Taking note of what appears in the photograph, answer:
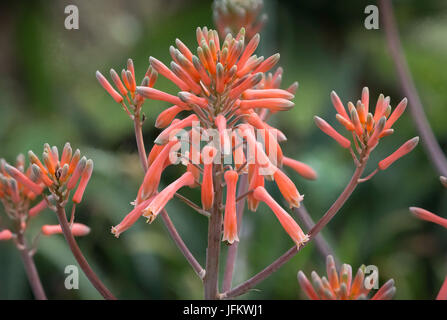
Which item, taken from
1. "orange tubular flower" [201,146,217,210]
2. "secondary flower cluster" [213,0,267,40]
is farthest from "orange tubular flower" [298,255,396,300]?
"secondary flower cluster" [213,0,267,40]

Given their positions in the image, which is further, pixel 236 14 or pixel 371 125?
pixel 236 14

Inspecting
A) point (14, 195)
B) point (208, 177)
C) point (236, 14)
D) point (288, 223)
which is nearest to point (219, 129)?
point (208, 177)

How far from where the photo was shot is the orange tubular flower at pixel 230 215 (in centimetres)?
83

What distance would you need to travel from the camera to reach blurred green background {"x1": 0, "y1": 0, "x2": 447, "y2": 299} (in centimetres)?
197

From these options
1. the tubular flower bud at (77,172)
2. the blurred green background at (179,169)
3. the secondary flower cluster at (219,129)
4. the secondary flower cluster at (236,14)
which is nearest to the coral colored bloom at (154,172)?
the secondary flower cluster at (219,129)

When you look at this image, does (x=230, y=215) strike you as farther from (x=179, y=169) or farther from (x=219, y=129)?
(x=179, y=169)

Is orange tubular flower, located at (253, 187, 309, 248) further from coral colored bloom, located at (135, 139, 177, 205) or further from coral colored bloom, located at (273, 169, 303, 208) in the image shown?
coral colored bloom, located at (135, 139, 177, 205)

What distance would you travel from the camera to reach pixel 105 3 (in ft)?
14.4

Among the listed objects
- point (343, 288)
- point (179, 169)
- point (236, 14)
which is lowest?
point (343, 288)

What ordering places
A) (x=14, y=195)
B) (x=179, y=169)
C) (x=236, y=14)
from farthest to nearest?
(x=179, y=169), (x=236, y=14), (x=14, y=195)

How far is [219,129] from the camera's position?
805mm

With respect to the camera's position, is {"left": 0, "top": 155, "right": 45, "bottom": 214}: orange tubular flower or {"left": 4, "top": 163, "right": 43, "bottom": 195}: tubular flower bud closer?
{"left": 4, "top": 163, "right": 43, "bottom": 195}: tubular flower bud

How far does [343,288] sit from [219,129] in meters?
0.32
